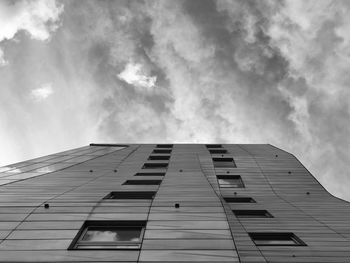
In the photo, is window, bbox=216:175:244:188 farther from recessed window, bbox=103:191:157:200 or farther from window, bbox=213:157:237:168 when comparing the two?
recessed window, bbox=103:191:157:200

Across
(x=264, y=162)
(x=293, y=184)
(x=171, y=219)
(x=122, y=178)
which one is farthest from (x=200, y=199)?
(x=264, y=162)

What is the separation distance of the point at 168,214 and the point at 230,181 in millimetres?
16731

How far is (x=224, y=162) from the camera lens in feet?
114

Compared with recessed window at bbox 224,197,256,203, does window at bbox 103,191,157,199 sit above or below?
below

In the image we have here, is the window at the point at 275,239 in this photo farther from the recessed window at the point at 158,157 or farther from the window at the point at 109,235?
the recessed window at the point at 158,157

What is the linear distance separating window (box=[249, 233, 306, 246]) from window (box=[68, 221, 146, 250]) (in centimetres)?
710

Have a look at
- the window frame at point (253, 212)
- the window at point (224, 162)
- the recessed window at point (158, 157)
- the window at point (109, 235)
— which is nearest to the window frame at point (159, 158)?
the recessed window at point (158, 157)

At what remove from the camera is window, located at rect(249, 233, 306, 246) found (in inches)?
632

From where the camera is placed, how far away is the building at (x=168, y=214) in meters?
10.1

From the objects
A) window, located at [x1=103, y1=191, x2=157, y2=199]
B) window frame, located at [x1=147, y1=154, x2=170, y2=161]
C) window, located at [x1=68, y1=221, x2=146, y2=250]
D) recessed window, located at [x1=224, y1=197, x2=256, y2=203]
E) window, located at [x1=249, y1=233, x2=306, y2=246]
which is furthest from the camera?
window frame, located at [x1=147, y1=154, x2=170, y2=161]

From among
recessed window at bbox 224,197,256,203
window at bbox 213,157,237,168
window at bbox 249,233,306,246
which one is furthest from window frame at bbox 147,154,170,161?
window at bbox 249,233,306,246

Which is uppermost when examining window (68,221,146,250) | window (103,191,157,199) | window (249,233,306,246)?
window (103,191,157,199)

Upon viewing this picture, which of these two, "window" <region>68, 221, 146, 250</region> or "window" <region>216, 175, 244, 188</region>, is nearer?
"window" <region>68, 221, 146, 250</region>

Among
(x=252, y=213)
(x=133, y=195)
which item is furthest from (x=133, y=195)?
(x=252, y=213)
